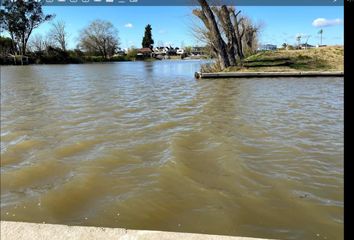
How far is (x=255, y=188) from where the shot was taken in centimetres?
375

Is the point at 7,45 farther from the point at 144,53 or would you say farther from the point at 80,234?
the point at 80,234

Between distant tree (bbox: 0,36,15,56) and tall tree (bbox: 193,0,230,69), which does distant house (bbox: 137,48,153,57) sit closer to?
distant tree (bbox: 0,36,15,56)

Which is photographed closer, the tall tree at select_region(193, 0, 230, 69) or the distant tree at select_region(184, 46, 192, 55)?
the tall tree at select_region(193, 0, 230, 69)

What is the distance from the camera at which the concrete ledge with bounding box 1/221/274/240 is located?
191cm

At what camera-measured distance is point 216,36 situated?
2195cm

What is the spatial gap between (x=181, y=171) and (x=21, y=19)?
5487 cm

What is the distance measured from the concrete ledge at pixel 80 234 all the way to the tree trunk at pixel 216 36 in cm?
2059

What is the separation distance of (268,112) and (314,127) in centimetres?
183

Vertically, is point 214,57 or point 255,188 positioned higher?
point 214,57

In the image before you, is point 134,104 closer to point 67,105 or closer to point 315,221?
point 67,105

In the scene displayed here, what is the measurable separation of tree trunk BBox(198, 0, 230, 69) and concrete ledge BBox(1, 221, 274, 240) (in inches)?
811

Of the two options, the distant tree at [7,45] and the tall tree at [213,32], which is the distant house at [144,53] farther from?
the tall tree at [213,32]


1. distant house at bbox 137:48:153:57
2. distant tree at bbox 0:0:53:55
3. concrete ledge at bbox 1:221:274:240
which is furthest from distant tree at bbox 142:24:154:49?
concrete ledge at bbox 1:221:274:240

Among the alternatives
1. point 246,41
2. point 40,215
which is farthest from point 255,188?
point 246,41
